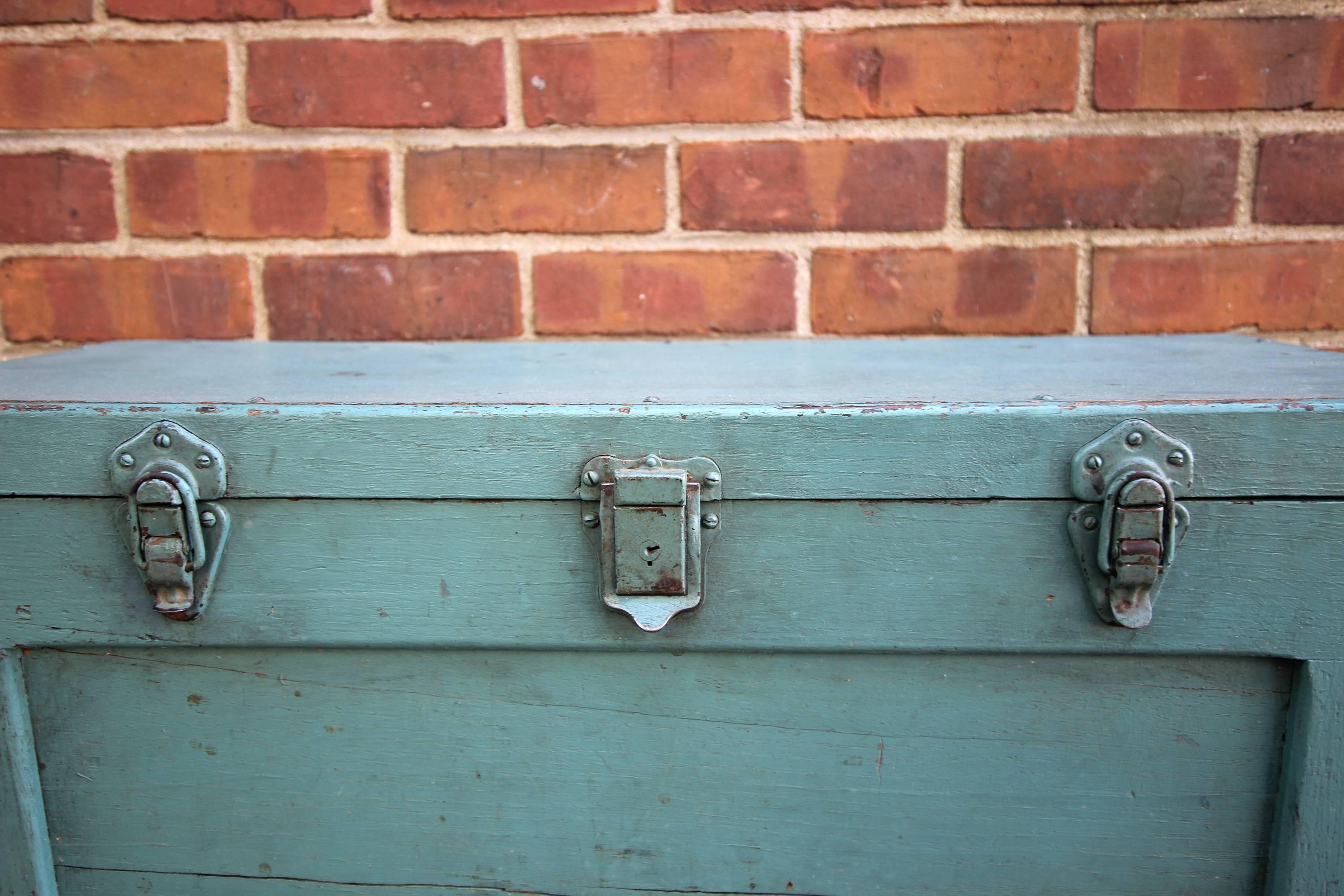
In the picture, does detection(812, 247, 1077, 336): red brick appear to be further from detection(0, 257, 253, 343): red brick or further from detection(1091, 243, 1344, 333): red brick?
detection(0, 257, 253, 343): red brick

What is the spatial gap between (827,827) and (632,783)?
0.18 m

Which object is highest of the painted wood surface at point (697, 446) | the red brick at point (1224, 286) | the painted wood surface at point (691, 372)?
the red brick at point (1224, 286)

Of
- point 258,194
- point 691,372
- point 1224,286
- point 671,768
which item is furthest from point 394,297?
point 1224,286

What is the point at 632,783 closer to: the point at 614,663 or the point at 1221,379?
the point at 614,663

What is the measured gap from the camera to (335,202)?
1098 millimetres

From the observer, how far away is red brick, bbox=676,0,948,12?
104 cm

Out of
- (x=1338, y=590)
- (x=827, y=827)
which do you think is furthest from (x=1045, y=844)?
(x=1338, y=590)

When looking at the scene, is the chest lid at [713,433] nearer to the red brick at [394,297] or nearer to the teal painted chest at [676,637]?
the teal painted chest at [676,637]

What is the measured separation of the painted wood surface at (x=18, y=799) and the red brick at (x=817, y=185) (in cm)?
87

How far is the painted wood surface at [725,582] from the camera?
67 centimetres

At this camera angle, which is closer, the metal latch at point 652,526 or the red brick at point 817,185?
the metal latch at point 652,526

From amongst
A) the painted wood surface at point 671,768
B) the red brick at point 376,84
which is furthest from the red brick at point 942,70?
the painted wood surface at point 671,768

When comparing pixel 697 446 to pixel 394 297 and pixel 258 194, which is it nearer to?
pixel 394 297

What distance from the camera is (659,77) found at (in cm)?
106
